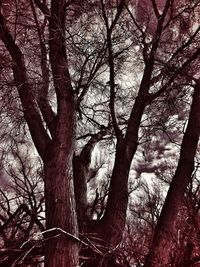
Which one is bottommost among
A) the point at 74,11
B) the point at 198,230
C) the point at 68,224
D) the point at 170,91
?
the point at 68,224

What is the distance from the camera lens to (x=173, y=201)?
15.0 ft

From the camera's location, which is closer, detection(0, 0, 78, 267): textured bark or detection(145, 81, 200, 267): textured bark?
detection(0, 0, 78, 267): textured bark

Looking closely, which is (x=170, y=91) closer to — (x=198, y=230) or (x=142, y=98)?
(x=142, y=98)

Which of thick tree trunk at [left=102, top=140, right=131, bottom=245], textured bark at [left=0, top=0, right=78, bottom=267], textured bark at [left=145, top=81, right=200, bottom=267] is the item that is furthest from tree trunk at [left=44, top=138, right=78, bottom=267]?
textured bark at [left=145, top=81, right=200, bottom=267]

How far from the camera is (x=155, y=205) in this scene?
11445 mm

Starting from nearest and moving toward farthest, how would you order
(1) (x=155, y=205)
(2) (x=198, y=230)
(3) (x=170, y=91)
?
1. (3) (x=170, y=91)
2. (2) (x=198, y=230)
3. (1) (x=155, y=205)

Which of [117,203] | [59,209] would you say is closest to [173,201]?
[117,203]

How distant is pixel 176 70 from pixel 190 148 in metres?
1.20

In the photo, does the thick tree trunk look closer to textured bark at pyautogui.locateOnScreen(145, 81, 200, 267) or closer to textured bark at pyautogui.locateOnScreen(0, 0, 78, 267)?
textured bark at pyautogui.locateOnScreen(145, 81, 200, 267)

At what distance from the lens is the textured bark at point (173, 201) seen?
14.5 feet

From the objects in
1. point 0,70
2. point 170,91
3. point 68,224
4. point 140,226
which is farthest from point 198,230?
point 0,70

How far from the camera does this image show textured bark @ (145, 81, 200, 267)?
14.5 feet

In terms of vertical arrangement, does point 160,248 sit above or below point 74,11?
below

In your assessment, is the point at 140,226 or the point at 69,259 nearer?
the point at 69,259
